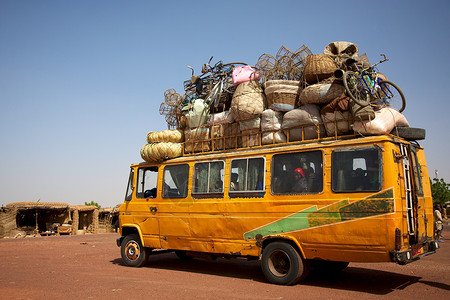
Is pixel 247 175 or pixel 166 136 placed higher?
pixel 166 136

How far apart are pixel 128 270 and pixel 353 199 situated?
20.2 ft

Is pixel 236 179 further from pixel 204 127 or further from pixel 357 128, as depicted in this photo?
pixel 357 128

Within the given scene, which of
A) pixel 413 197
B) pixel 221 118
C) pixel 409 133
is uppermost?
pixel 221 118

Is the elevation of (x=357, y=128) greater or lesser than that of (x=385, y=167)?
greater

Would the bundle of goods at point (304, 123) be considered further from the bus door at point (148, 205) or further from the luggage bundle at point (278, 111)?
the bus door at point (148, 205)

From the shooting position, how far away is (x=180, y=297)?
673cm

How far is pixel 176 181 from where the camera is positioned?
32.7 ft

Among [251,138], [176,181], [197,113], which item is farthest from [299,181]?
[197,113]

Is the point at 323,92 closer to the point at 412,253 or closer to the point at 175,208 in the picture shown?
the point at 412,253

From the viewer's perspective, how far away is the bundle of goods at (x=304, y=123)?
7.98 m

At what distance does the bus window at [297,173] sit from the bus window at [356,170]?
333 mm

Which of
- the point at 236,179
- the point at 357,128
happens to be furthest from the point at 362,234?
the point at 236,179

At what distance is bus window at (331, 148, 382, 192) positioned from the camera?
678 centimetres

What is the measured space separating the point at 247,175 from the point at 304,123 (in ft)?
5.63
